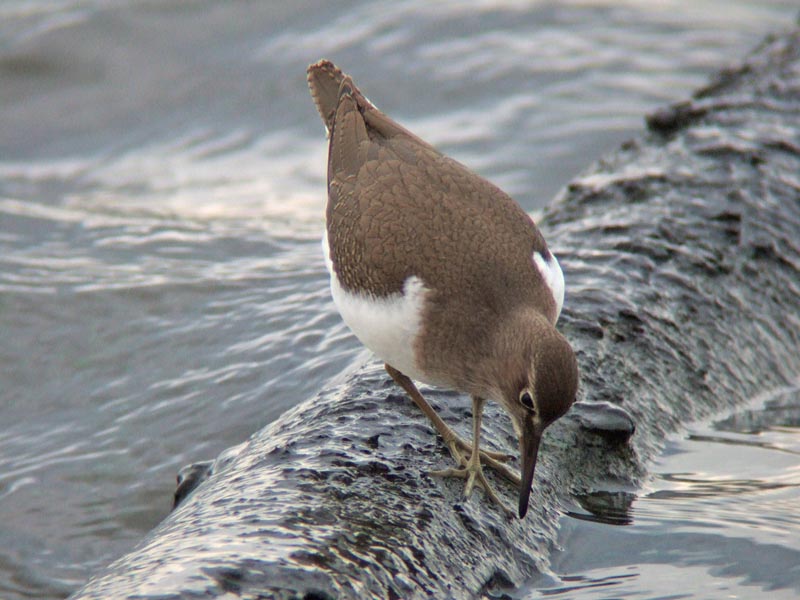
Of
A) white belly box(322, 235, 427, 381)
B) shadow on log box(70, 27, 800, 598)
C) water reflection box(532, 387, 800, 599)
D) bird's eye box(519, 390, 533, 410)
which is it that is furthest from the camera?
white belly box(322, 235, 427, 381)

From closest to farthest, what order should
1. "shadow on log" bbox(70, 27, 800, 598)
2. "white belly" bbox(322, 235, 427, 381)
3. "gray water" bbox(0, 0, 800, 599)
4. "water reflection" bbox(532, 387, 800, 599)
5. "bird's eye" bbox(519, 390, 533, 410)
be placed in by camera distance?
1. "shadow on log" bbox(70, 27, 800, 598)
2. "water reflection" bbox(532, 387, 800, 599)
3. "bird's eye" bbox(519, 390, 533, 410)
4. "white belly" bbox(322, 235, 427, 381)
5. "gray water" bbox(0, 0, 800, 599)

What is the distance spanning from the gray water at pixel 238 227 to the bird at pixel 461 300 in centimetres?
56

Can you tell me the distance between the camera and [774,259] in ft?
18.0

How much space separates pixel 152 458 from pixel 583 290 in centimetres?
255

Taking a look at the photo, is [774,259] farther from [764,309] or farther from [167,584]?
[167,584]

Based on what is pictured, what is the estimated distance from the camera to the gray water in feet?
13.7

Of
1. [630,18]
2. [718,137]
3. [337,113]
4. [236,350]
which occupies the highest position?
[630,18]

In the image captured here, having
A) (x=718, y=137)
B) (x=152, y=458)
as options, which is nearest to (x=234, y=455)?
(x=152, y=458)

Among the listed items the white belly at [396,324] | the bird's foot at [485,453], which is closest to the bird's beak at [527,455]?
the bird's foot at [485,453]

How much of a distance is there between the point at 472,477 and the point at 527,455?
22 centimetres

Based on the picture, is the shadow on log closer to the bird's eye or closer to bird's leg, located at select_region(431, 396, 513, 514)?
bird's leg, located at select_region(431, 396, 513, 514)

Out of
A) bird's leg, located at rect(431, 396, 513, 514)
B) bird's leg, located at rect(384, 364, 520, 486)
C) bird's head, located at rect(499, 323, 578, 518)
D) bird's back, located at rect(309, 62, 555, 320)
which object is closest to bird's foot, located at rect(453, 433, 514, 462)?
bird's leg, located at rect(384, 364, 520, 486)

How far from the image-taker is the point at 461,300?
3.94 m

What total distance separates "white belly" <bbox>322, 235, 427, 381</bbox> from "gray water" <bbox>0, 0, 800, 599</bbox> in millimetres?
896
